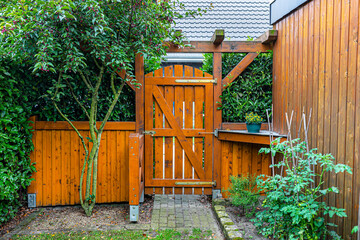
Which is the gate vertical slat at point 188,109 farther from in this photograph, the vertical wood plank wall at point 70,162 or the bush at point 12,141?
the bush at point 12,141

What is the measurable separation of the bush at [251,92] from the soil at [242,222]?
50.9 inches

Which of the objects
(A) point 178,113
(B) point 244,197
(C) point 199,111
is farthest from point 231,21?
(B) point 244,197

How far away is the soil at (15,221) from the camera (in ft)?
9.62

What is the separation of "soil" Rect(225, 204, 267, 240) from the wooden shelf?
0.94m

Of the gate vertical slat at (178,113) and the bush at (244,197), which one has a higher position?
the gate vertical slat at (178,113)

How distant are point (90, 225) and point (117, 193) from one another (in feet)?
2.34

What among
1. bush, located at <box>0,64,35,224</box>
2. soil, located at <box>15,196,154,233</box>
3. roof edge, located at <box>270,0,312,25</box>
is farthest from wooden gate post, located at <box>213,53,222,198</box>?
bush, located at <box>0,64,35,224</box>

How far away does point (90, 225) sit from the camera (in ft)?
9.94

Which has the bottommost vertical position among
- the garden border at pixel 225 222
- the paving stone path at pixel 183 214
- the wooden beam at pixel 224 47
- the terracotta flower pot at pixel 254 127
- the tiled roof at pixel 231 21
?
the paving stone path at pixel 183 214

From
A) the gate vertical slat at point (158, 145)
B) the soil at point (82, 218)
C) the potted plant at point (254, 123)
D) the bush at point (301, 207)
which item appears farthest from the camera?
the gate vertical slat at point (158, 145)

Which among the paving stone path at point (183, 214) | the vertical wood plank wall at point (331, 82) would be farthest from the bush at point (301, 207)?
the paving stone path at point (183, 214)

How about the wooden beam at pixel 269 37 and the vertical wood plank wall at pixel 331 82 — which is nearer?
the vertical wood plank wall at pixel 331 82

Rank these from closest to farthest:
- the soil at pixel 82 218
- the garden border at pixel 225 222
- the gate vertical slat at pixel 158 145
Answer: the garden border at pixel 225 222, the soil at pixel 82 218, the gate vertical slat at pixel 158 145

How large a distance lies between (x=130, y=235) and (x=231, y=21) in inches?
214
